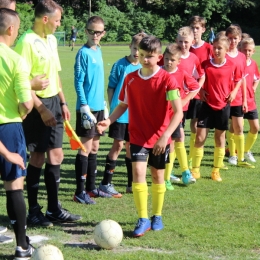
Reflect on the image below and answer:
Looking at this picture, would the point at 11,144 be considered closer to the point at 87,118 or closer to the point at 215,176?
the point at 87,118

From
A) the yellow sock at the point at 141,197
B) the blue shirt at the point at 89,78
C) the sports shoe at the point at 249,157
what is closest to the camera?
the yellow sock at the point at 141,197

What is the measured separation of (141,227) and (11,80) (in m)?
1.91

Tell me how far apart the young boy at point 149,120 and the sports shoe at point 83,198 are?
3.84 ft

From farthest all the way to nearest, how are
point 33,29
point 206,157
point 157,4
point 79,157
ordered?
point 157,4, point 206,157, point 79,157, point 33,29

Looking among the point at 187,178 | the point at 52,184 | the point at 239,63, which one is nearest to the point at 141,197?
the point at 52,184

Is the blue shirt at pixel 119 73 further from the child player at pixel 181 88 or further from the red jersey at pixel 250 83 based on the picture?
the red jersey at pixel 250 83

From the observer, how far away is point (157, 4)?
61.8 m

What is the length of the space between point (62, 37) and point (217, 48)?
4513 cm

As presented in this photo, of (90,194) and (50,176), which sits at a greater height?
(50,176)

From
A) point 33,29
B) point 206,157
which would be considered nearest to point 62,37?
point 206,157

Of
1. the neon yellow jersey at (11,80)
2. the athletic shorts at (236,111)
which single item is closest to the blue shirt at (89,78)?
the neon yellow jersey at (11,80)

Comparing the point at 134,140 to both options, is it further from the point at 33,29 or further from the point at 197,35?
the point at 197,35

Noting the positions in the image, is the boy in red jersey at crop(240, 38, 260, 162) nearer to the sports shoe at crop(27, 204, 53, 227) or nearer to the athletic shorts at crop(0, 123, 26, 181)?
the sports shoe at crop(27, 204, 53, 227)

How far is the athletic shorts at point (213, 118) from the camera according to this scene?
25.7 feet
